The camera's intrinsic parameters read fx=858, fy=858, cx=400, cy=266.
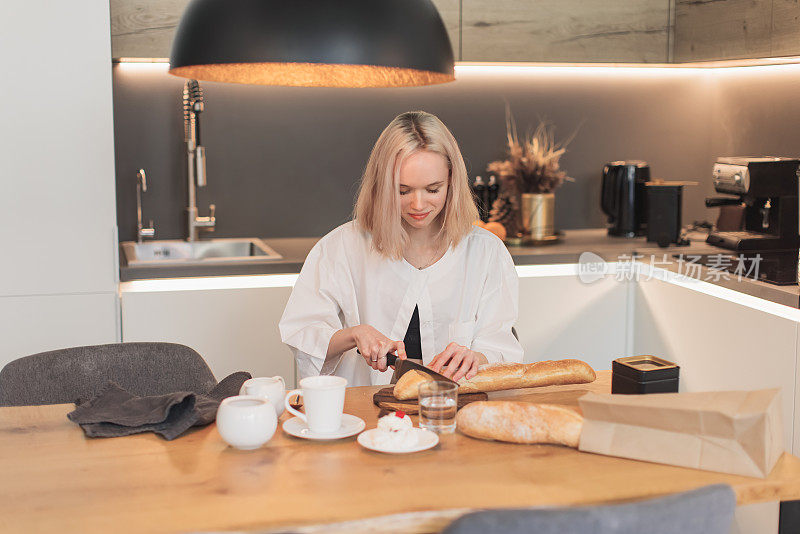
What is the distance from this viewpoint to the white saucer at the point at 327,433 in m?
1.51

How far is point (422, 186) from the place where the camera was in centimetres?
218

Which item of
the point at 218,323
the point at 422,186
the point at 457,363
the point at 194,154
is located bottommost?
the point at 218,323

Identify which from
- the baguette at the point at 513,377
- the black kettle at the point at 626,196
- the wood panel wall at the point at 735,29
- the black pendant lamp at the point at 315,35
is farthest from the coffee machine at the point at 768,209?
the black pendant lamp at the point at 315,35

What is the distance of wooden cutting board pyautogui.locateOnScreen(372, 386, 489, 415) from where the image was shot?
1687 mm

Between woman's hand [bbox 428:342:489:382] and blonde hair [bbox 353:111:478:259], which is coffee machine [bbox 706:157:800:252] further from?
woman's hand [bbox 428:342:489:382]

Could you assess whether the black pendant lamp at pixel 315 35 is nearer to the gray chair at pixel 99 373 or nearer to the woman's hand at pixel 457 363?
the woman's hand at pixel 457 363

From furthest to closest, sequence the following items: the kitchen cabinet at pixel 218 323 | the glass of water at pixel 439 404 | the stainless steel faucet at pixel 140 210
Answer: the stainless steel faucet at pixel 140 210 → the kitchen cabinet at pixel 218 323 → the glass of water at pixel 439 404

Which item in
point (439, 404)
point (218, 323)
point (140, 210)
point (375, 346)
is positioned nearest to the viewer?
point (439, 404)

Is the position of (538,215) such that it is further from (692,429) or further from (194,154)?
(692,429)

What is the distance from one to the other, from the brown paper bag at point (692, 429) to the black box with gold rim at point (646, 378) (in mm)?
172

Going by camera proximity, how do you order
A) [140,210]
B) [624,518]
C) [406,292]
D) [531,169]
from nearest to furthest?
[624,518], [406,292], [140,210], [531,169]

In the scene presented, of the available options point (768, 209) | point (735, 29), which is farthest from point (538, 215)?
point (735, 29)

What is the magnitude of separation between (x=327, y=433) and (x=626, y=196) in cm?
245

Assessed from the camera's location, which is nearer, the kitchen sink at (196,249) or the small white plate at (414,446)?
the small white plate at (414,446)
